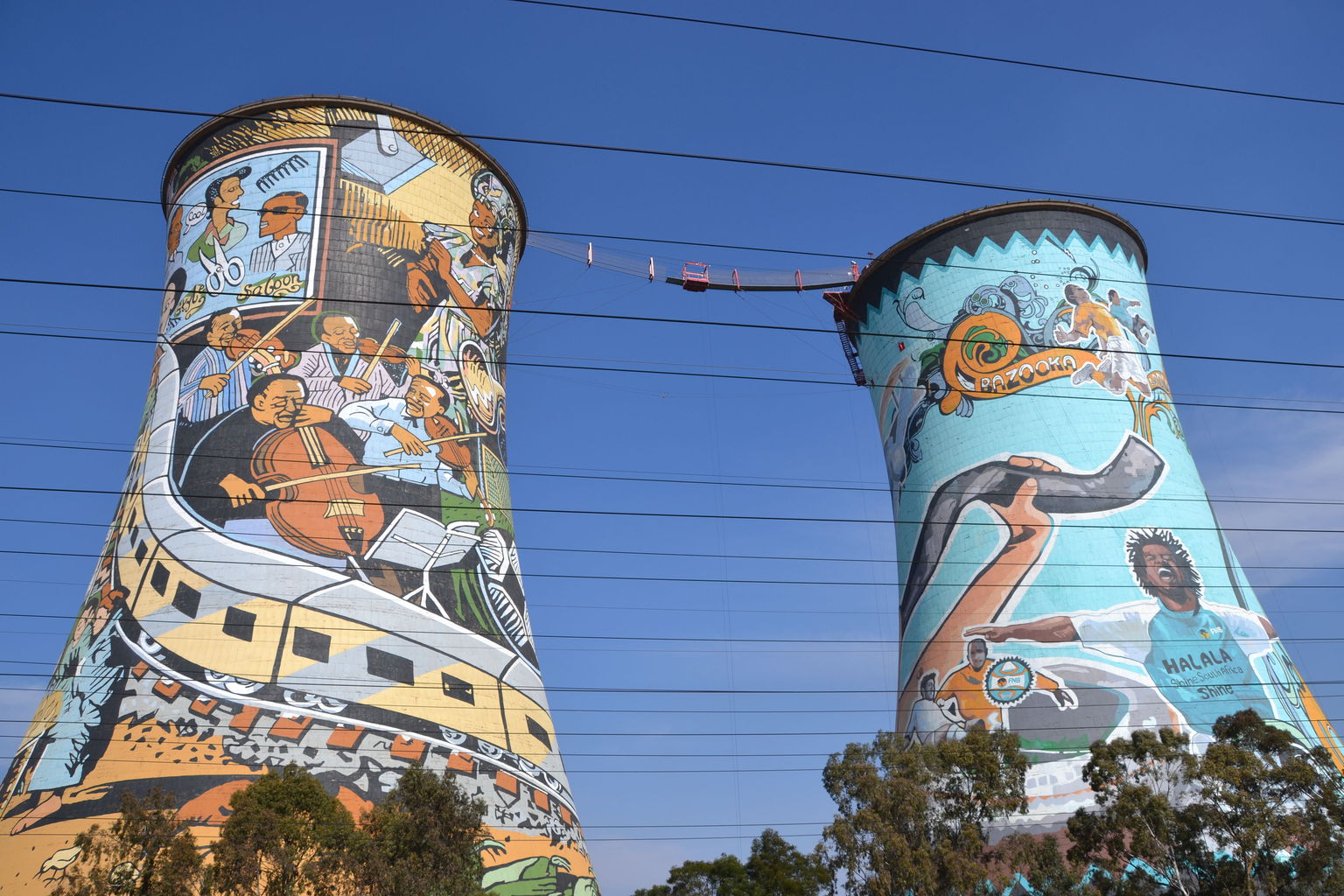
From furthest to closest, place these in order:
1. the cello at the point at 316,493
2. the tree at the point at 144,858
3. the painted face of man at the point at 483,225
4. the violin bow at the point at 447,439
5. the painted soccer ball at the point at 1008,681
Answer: the painted face of man at the point at 483,225 < the painted soccer ball at the point at 1008,681 < the violin bow at the point at 447,439 < the cello at the point at 316,493 < the tree at the point at 144,858

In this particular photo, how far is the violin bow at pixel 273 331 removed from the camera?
18453 mm

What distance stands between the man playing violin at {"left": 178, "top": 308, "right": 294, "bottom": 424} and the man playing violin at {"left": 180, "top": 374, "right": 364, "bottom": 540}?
24 cm

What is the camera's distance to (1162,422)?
22656 millimetres

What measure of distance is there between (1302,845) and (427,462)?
14.1 meters

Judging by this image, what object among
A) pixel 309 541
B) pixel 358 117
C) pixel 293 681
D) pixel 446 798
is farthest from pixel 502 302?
pixel 446 798

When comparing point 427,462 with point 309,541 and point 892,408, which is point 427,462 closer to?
point 309,541

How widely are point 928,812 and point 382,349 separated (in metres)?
11.8

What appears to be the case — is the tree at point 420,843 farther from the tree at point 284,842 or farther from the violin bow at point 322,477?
the violin bow at point 322,477

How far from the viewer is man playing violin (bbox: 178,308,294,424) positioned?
18.1 metres

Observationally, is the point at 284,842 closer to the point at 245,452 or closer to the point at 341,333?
the point at 245,452

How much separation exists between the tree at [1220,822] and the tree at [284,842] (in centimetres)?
964

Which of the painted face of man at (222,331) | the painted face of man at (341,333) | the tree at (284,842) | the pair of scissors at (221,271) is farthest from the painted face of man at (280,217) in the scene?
the tree at (284,842)

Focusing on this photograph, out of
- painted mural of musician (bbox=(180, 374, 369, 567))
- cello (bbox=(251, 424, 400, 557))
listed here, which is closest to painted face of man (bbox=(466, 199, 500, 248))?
painted mural of musician (bbox=(180, 374, 369, 567))

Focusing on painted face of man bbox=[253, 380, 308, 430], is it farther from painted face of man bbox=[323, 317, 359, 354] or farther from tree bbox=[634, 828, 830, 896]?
tree bbox=[634, 828, 830, 896]
